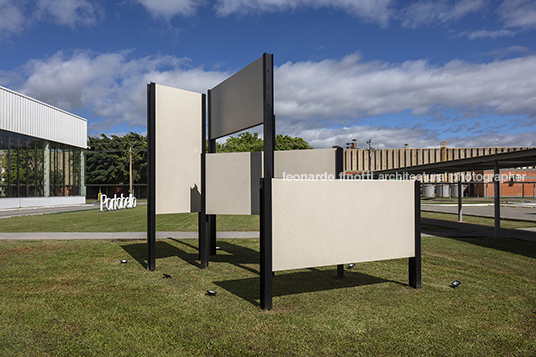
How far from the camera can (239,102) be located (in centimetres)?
752

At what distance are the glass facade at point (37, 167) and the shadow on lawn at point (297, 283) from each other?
34093 mm

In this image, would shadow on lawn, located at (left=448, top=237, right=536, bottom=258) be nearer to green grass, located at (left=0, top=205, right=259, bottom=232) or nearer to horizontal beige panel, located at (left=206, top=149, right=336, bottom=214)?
horizontal beige panel, located at (left=206, top=149, right=336, bottom=214)

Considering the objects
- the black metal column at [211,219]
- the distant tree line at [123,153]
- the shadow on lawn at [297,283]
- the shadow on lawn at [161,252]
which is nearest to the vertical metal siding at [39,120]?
the distant tree line at [123,153]

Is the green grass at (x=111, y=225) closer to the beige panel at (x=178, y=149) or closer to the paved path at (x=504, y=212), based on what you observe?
the beige panel at (x=178, y=149)

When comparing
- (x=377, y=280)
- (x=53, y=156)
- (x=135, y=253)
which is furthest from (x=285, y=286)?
(x=53, y=156)

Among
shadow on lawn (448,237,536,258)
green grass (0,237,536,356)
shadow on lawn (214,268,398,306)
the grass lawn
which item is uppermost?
green grass (0,237,536,356)

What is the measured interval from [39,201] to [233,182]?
36.0 meters

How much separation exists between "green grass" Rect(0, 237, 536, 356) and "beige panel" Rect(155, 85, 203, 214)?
1643 mm

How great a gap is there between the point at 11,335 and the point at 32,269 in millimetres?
4148

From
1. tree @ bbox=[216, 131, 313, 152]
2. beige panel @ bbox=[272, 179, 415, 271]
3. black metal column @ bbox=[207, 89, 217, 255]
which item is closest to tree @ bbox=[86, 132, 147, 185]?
tree @ bbox=[216, 131, 313, 152]

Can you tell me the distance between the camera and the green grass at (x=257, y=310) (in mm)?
3975

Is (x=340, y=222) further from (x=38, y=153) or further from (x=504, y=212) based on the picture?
(x=38, y=153)

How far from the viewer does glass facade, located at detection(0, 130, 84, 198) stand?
31.9 meters

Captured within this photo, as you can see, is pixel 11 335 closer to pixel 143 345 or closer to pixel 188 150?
pixel 143 345
